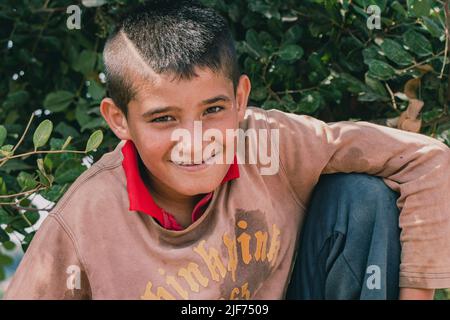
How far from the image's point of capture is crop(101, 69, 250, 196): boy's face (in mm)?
2109

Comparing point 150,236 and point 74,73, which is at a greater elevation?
point 74,73

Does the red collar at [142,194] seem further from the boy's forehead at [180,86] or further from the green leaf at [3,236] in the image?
the green leaf at [3,236]

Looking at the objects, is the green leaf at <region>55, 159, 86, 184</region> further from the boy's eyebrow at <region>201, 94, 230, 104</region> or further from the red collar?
the boy's eyebrow at <region>201, 94, 230, 104</region>

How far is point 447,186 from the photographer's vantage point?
88.3 inches

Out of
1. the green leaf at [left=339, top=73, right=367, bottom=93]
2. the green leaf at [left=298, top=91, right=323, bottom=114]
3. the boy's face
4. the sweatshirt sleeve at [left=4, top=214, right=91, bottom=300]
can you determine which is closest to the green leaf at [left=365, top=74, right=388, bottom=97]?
the green leaf at [left=339, top=73, right=367, bottom=93]

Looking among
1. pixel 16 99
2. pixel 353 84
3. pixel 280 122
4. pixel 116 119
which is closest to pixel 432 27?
pixel 353 84

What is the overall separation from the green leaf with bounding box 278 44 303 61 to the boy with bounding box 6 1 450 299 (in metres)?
0.38

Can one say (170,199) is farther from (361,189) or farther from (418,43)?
(418,43)

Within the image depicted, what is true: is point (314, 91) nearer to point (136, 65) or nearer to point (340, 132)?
point (340, 132)

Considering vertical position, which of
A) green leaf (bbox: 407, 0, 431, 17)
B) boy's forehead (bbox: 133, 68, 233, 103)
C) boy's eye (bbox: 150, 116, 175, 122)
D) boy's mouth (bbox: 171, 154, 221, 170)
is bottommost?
boy's mouth (bbox: 171, 154, 221, 170)

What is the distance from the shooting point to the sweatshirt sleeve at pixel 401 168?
2184 mm

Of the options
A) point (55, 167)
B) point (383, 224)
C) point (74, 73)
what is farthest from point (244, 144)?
point (74, 73)

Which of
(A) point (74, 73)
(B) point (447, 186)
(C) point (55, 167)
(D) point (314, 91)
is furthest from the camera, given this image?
(A) point (74, 73)

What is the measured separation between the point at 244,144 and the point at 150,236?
1.21 feet
